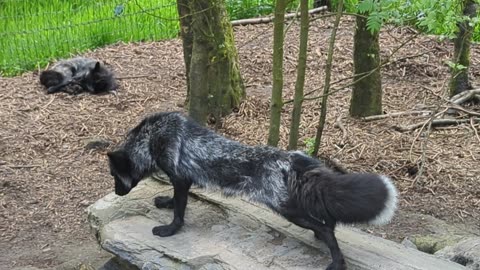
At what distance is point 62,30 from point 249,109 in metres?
4.30

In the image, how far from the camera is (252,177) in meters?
4.88

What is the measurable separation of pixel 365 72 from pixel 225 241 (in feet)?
10.4

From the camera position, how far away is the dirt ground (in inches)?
261

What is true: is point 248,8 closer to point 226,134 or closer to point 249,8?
point 249,8

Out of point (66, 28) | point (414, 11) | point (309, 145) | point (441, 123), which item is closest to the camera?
point (414, 11)

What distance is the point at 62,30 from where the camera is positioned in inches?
447

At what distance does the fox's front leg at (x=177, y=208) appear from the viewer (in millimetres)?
5145

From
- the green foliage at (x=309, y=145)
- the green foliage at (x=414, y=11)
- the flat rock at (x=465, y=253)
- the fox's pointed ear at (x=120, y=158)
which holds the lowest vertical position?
the flat rock at (x=465, y=253)

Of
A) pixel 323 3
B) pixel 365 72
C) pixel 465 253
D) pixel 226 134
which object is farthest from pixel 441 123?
pixel 323 3

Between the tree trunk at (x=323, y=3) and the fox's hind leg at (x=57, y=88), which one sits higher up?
the tree trunk at (x=323, y=3)

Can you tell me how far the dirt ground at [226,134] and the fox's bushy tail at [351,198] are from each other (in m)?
1.84

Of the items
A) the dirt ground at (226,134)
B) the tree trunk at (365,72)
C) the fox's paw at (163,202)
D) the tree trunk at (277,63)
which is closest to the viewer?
the fox's paw at (163,202)

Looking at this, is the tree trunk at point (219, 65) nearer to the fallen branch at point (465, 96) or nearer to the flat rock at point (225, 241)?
the flat rock at point (225, 241)

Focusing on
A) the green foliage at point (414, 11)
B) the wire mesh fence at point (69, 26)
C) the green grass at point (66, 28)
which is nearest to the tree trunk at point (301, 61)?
the green foliage at point (414, 11)
